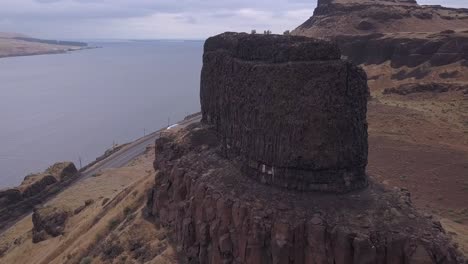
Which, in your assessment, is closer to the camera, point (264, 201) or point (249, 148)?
point (264, 201)

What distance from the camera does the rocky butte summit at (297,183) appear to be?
16016mm

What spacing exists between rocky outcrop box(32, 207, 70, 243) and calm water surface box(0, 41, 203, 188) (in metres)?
24.8

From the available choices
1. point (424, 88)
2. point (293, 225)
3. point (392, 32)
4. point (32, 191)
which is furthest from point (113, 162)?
point (392, 32)

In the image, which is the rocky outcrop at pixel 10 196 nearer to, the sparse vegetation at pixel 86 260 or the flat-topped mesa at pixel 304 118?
the sparse vegetation at pixel 86 260

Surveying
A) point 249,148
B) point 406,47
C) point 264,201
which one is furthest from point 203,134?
point 406,47

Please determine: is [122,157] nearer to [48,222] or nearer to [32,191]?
[32,191]

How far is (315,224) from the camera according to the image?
16.3 meters

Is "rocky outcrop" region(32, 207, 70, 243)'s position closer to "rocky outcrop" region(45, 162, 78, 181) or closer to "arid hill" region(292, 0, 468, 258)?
"rocky outcrop" region(45, 162, 78, 181)

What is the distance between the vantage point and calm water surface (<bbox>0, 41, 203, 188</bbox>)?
71.9 meters

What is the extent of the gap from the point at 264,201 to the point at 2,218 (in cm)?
3481

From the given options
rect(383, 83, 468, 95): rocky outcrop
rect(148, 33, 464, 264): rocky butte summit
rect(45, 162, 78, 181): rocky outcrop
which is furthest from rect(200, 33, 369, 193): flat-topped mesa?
rect(383, 83, 468, 95): rocky outcrop

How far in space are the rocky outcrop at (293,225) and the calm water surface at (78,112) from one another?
156 feet

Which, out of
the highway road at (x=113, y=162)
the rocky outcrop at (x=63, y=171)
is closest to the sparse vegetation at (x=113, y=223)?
the highway road at (x=113, y=162)

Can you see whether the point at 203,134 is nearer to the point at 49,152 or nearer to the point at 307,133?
the point at 307,133
